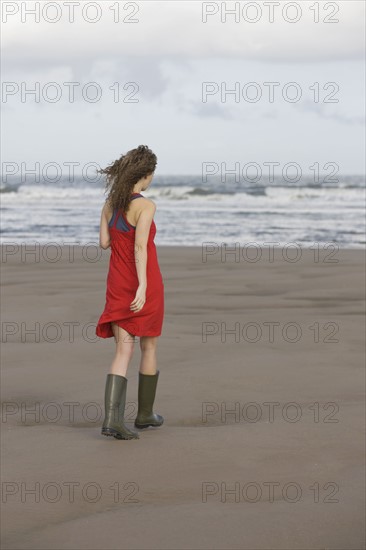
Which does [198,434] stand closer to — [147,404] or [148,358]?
[147,404]

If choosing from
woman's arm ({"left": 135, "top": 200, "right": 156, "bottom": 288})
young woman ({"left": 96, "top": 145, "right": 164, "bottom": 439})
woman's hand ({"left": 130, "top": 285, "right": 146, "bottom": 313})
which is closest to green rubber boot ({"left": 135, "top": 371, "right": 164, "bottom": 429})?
young woman ({"left": 96, "top": 145, "right": 164, "bottom": 439})

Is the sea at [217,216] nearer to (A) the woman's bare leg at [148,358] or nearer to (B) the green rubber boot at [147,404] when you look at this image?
(A) the woman's bare leg at [148,358]

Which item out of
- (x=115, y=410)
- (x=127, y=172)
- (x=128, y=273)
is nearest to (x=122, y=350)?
(x=115, y=410)

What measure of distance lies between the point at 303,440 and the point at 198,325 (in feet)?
12.7

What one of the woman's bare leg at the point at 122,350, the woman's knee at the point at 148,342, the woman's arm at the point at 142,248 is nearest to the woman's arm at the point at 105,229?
the woman's arm at the point at 142,248

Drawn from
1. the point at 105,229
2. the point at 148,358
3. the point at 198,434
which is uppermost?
the point at 105,229

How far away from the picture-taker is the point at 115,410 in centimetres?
542

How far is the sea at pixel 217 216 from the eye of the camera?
73.1ft

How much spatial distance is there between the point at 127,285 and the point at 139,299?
191 mm

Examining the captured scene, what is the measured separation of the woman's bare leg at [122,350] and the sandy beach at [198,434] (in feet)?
1.36

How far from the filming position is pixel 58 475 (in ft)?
15.5

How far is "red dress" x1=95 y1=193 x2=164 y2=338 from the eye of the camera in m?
5.45

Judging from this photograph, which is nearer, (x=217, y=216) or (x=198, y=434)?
(x=198, y=434)

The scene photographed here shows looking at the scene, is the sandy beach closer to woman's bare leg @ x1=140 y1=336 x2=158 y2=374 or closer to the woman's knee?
woman's bare leg @ x1=140 y1=336 x2=158 y2=374
